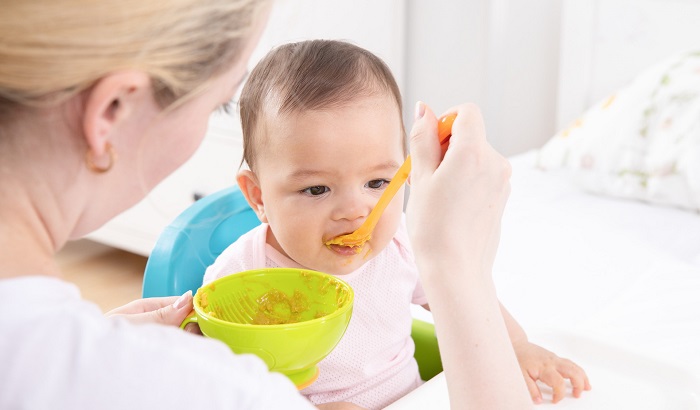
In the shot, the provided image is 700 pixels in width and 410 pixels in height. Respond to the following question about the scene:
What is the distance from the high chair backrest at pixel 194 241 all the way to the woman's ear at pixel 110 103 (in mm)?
532

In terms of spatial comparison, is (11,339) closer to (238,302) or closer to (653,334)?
(238,302)

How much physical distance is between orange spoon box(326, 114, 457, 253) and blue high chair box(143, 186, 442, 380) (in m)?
0.26

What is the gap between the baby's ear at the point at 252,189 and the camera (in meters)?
0.94

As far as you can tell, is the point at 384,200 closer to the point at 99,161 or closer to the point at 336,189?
the point at 336,189

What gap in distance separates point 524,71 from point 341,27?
1.77 feet

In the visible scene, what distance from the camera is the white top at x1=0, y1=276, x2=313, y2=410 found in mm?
450

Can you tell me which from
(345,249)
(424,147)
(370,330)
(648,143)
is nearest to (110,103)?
(424,147)

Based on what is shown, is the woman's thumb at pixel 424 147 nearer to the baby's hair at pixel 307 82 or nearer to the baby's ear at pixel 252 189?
the baby's hair at pixel 307 82

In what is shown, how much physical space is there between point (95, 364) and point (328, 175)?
453 mm

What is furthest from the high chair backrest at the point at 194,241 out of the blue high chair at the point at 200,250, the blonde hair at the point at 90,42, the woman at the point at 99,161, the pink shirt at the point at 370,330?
the blonde hair at the point at 90,42

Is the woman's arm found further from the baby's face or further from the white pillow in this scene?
the white pillow

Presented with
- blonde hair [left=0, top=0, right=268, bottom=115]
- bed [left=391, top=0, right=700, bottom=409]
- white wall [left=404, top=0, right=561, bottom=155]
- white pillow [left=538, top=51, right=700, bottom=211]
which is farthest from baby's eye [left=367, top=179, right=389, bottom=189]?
white wall [left=404, top=0, right=561, bottom=155]

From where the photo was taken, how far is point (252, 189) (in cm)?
96

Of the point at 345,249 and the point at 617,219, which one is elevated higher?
the point at 345,249
